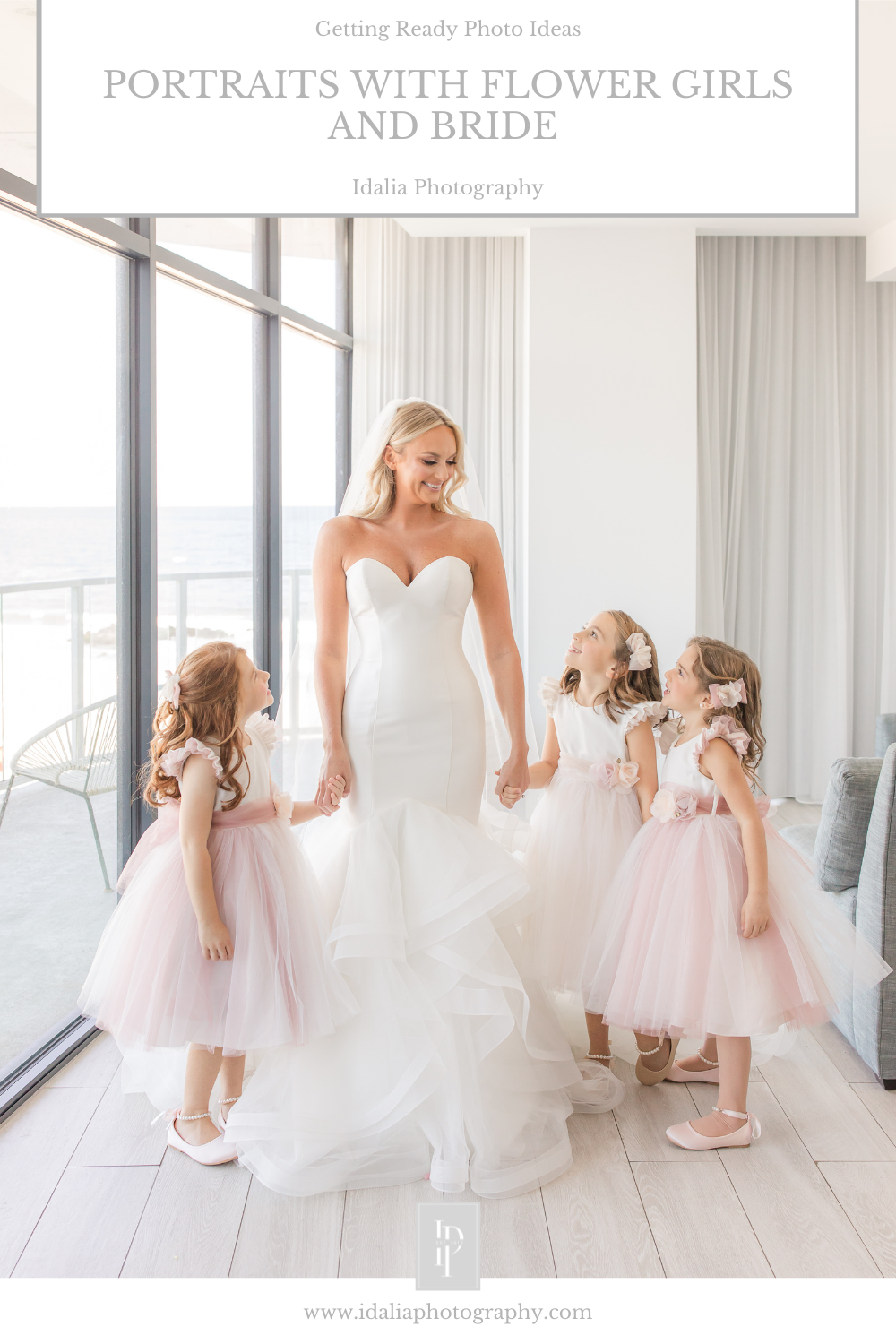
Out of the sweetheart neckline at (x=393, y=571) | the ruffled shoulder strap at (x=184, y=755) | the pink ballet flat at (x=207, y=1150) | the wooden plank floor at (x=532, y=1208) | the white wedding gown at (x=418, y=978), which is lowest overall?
the wooden plank floor at (x=532, y=1208)

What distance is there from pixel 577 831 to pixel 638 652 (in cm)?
45

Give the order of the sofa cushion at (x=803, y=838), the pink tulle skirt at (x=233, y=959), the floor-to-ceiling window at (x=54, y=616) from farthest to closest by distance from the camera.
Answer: the sofa cushion at (x=803, y=838) → the floor-to-ceiling window at (x=54, y=616) → the pink tulle skirt at (x=233, y=959)

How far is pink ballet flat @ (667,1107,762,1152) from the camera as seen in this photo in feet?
6.89

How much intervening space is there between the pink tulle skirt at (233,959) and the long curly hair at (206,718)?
7 cm

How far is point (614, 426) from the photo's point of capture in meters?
4.27

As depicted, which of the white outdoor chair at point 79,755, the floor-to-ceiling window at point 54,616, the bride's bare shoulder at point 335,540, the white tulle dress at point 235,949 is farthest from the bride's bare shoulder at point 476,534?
the white outdoor chair at point 79,755

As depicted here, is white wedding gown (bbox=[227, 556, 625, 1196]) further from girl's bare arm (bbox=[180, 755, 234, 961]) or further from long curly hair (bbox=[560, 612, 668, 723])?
long curly hair (bbox=[560, 612, 668, 723])

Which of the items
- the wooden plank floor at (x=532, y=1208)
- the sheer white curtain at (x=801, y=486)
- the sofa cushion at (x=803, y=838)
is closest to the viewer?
the wooden plank floor at (x=532, y=1208)

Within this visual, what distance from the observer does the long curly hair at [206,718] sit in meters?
2.06

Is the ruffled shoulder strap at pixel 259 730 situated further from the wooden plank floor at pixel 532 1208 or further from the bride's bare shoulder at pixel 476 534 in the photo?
the wooden plank floor at pixel 532 1208

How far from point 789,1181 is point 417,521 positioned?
1.57 metres

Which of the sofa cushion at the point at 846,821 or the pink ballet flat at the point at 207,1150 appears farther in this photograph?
the sofa cushion at the point at 846,821

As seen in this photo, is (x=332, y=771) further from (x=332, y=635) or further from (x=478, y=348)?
(x=478, y=348)

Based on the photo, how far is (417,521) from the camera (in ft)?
7.54
